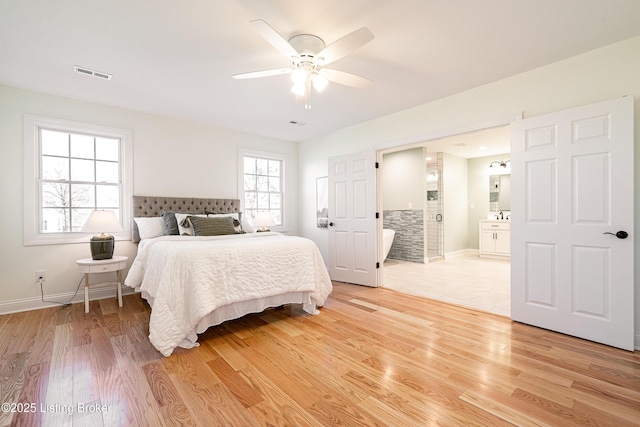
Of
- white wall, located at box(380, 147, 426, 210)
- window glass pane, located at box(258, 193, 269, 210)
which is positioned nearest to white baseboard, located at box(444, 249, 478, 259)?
white wall, located at box(380, 147, 426, 210)

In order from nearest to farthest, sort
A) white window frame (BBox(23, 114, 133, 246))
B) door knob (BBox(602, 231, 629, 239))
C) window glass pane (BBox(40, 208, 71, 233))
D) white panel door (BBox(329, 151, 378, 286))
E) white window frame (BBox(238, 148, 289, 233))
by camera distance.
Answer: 1. door knob (BBox(602, 231, 629, 239))
2. white window frame (BBox(23, 114, 133, 246))
3. window glass pane (BBox(40, 208, 71, 233))
4. white panel door (BBox(329, 151, 378, 286))
5. white window frame (BBox(238, 148, 289, 233))

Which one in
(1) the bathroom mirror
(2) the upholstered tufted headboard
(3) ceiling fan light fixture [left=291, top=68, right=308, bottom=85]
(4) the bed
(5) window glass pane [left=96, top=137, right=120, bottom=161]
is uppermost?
(3) ceiling fan light fixture [left=291, top=68, right=308, bottom=85]

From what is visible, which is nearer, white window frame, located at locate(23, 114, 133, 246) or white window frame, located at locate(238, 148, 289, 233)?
white window frame, located at locate(23, 114, 133, 246)

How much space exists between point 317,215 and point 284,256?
101 inches

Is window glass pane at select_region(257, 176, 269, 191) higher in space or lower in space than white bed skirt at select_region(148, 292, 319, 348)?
higher

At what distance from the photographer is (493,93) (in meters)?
3.13

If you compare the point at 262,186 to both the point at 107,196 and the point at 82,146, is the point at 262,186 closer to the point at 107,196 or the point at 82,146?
the point at 107,196

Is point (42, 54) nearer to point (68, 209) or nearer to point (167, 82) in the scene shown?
point (167, 82)

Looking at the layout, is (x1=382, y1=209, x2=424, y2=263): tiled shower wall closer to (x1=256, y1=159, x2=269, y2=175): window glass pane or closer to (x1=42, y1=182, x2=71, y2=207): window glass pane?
(x1=256, y1=159, x2=269, y2=175): window glass pane

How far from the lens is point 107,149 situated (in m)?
3.89

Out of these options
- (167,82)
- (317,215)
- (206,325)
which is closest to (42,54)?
(167,82)

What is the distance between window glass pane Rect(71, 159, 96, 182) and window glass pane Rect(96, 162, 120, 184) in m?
0.05

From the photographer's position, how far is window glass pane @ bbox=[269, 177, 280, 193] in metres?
5.57

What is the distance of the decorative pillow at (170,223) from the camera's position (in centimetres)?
370
